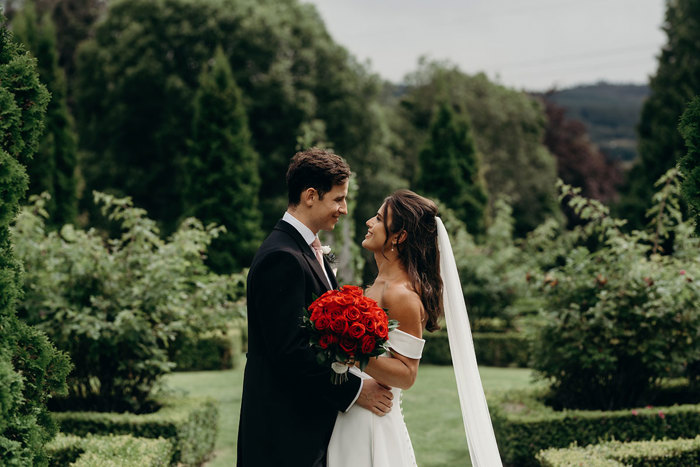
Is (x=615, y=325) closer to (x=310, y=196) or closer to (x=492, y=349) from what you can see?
(x=310, y=196)

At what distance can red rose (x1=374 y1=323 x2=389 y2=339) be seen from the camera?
9.90 ft

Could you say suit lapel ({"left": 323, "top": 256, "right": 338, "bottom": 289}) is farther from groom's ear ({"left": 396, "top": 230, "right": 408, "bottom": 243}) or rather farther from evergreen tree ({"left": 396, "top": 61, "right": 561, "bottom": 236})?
evergreen tree ({"left": 396, "top": 61, "right": 561, "bottom": 236})

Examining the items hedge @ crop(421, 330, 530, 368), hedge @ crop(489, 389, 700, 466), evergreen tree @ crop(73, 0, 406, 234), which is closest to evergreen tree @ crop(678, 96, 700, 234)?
hedge @ crop(489, 389, 700, 466)

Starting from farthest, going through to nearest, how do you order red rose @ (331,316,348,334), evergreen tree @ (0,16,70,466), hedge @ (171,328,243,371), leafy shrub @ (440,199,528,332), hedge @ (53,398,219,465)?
leafy shrub @ (440,199,528,332) → hedge @ (171,328,243,371) → hedge @ (53,398,219,465) → evergreen tree @ (0,16,70,466) → red rose @ (331,316,348,334)

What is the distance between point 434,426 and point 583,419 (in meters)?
2.48

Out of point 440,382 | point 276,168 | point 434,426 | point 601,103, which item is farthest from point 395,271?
point 601,103

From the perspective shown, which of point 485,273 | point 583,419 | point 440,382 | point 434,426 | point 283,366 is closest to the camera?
point 283,366

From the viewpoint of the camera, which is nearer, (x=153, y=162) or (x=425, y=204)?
(x=425, y=204)

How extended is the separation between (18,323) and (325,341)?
61.8 inches

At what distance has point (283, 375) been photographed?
3.19 metres

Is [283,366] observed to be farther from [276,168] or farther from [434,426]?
[276,168]

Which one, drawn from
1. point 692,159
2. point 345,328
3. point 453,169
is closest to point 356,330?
point 345,328

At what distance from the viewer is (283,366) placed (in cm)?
312

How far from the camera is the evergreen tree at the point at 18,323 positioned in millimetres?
3224
